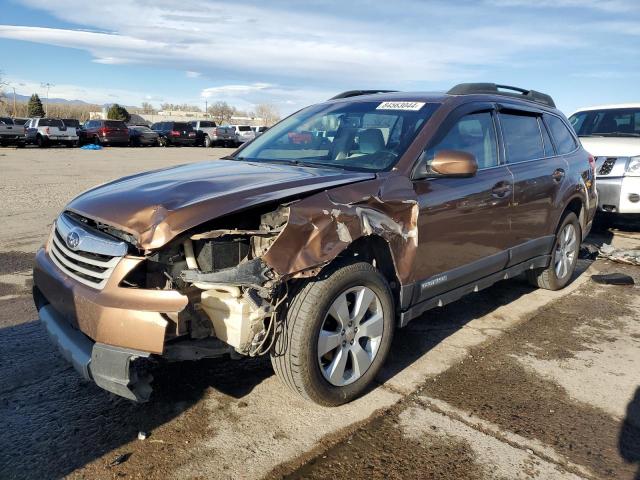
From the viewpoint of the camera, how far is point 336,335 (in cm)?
311

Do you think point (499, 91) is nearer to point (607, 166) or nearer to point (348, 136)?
point (348, 136)

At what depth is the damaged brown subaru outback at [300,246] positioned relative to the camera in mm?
2674

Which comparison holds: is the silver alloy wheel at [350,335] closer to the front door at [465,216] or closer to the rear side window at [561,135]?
the front door at [465,216]

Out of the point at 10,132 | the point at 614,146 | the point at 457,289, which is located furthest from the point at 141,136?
the point at 457,289

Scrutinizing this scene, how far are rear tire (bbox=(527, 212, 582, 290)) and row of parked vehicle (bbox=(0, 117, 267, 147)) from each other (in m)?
19.6

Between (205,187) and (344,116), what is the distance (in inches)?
67.1

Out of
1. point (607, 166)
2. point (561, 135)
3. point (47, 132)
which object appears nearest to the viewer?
point (561, 135)

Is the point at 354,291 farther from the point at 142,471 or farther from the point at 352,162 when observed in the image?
the point at 142,471

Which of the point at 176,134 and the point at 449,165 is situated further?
the point at 176,134

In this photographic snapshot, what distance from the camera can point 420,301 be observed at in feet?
12.1

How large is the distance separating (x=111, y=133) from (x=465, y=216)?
33.1 m

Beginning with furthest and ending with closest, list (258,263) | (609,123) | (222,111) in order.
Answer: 1. (222,111)
2. (609,123)
3. (258,263)

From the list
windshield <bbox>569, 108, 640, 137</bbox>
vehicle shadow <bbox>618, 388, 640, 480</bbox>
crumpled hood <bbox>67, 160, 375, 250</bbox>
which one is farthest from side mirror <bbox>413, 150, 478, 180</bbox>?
windshield <bbox>569, 108, 640, 137</bbox>

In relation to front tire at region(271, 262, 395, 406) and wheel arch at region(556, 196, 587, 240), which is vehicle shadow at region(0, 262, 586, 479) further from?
wheel arch at region(556, 196, 587, 240)
